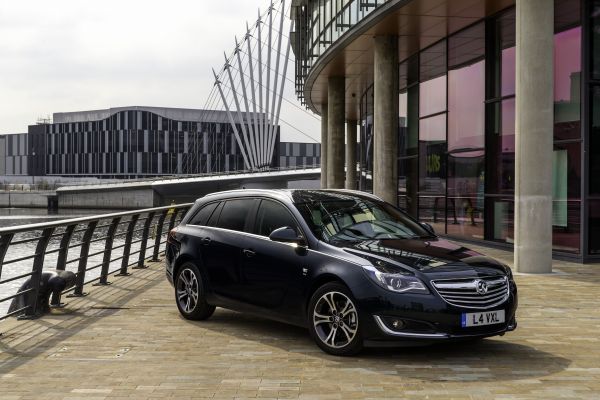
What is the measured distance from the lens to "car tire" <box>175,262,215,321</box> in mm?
7973

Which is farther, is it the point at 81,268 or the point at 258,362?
the point at 81,268

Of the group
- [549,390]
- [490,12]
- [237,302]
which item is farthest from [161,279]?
[490,12]

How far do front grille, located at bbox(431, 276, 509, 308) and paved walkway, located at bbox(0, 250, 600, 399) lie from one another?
19.7 inches

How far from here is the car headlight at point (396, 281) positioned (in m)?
5.93

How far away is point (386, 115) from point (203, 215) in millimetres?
14133

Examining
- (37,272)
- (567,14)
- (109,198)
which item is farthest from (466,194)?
(109,198)

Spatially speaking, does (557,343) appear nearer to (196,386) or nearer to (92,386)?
(196,386)

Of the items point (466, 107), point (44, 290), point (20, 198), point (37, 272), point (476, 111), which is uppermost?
point (466, 107)

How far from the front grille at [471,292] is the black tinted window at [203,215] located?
323cm

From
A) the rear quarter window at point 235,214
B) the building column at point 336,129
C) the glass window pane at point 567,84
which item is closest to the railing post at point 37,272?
the rear quarter window at point 235,214

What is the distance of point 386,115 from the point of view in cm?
2178

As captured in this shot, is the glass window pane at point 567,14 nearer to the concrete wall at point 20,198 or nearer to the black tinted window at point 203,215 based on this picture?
the black tinted window at point 203,215

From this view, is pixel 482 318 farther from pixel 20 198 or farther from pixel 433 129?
pixel 20 198

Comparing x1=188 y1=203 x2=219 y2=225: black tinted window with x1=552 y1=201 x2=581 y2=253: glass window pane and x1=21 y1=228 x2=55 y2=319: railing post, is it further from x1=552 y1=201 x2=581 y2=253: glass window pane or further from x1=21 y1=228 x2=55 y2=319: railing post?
x1=552 y1=201 x2=581 y2=253: glass window pane
